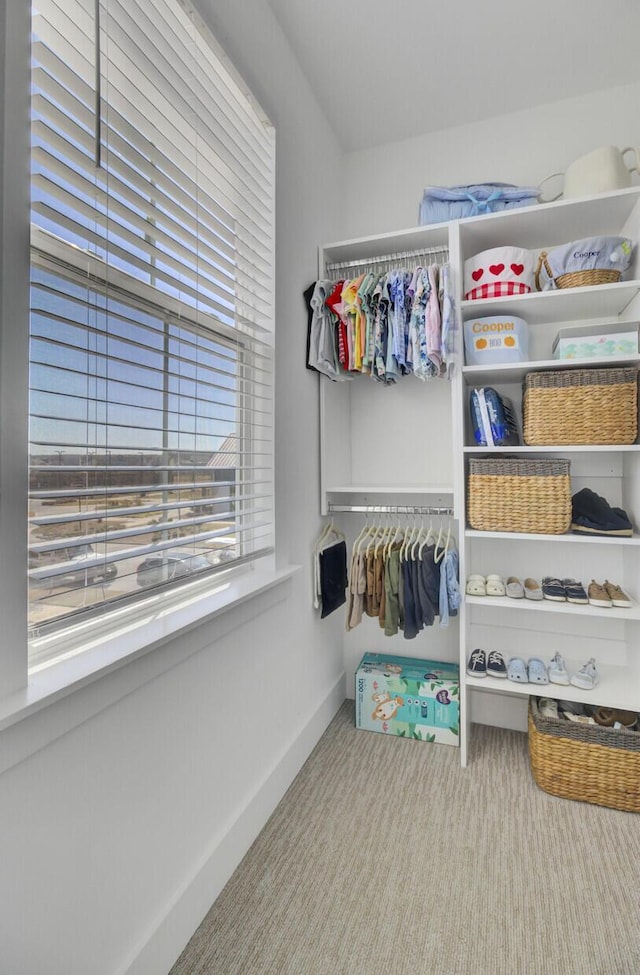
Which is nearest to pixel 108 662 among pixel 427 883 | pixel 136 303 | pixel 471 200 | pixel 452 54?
pixel 136 303

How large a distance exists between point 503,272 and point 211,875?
2.27 meters

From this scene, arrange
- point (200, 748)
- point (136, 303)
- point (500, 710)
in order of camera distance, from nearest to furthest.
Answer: point (136, 303)
point (200, 748)
point (500, 710)

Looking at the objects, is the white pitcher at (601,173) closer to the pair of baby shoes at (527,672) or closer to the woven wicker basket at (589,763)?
the pair of baby shoes at (527,672)

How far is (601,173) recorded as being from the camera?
76.4 inches

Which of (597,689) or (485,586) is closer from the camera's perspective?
(597,689)

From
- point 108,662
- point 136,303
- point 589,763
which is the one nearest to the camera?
point 108,662

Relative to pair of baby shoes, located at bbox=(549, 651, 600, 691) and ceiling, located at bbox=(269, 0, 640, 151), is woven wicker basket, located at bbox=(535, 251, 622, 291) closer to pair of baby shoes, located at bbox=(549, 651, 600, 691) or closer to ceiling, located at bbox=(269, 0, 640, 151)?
ceiling, located at bbox=(269, 0, 640, 151)

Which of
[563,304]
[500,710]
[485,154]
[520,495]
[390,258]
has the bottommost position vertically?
[500,710]

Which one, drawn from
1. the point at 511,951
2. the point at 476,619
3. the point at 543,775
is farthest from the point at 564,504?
the point at 511,951

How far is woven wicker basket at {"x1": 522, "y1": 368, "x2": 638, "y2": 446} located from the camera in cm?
186

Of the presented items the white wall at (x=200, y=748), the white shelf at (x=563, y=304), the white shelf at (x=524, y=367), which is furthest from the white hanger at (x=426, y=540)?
the white shelf at (x=563, y=304)

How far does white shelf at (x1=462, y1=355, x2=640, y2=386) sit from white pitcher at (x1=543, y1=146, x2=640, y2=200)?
0.65 meters

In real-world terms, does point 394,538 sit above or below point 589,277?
below

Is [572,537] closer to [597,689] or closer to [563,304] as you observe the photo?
[597,689]
